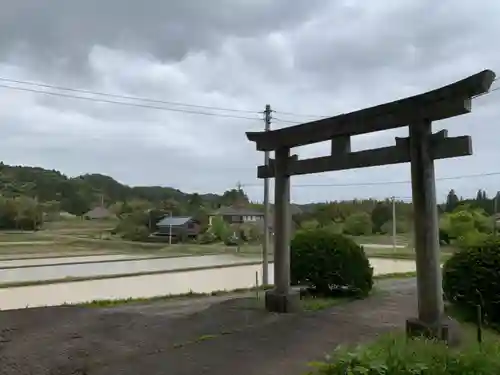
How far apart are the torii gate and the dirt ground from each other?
804 mm

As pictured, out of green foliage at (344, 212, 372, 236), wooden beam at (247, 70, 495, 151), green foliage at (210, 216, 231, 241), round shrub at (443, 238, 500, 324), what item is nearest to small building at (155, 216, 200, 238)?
green foliage at (210, 216, 231, 241)

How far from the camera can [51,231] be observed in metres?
46.3

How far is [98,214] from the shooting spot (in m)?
55.6

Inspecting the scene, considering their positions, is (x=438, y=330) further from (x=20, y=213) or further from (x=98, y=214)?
(x=98, y=214)

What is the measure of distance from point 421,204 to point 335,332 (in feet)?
5.51

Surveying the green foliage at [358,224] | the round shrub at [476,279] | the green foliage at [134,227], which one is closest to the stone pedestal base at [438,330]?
the round shrub at [476,279]

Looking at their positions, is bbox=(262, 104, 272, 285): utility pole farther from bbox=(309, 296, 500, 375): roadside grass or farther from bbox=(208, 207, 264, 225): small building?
bbox=(208, 207, 264, 225): small building

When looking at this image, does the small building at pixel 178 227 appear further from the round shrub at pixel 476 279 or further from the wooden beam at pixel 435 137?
the wooden beam at pixel 435 137

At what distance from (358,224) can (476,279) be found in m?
33.9

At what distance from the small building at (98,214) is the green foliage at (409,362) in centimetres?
5399

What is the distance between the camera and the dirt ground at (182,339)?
415cm

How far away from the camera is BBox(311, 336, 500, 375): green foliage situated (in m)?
2.57

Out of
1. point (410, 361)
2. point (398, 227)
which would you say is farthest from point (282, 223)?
point (398, 227)

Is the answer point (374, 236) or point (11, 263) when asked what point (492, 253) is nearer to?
point (11, 263)
